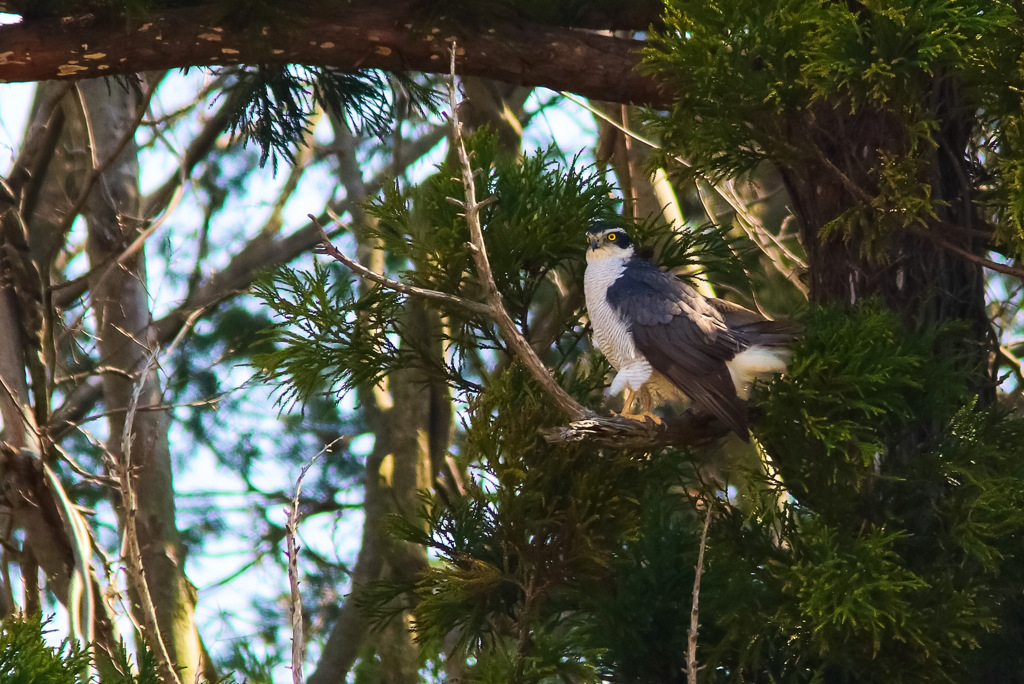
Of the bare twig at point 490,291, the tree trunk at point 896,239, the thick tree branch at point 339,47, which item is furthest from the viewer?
the thick tree branch at point 339,47

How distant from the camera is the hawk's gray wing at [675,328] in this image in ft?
8.04

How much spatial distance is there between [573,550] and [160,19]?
5.28ft

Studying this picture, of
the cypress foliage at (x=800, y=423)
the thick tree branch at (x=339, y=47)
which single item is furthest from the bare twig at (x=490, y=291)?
the thick tree branch at (x=339, y=47)

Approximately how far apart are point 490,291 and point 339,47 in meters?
1.02

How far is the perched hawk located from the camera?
7.85 ft

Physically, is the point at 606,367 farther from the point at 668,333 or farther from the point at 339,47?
the point at 339,47

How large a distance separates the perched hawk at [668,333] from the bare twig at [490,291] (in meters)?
0.34

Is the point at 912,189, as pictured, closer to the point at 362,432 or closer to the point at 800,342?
the point at 800,342

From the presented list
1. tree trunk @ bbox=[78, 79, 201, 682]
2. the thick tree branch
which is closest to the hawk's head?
the thick tree branch

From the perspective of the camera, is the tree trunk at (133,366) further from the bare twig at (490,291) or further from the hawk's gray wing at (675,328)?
the bare twig at (490,291)

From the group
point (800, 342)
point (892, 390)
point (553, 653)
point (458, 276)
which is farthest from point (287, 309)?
point (892, 390)

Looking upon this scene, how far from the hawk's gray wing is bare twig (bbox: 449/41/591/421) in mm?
358

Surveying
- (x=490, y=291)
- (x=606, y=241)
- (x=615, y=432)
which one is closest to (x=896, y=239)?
(x=606, y=241)

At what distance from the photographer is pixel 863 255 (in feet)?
8.40
